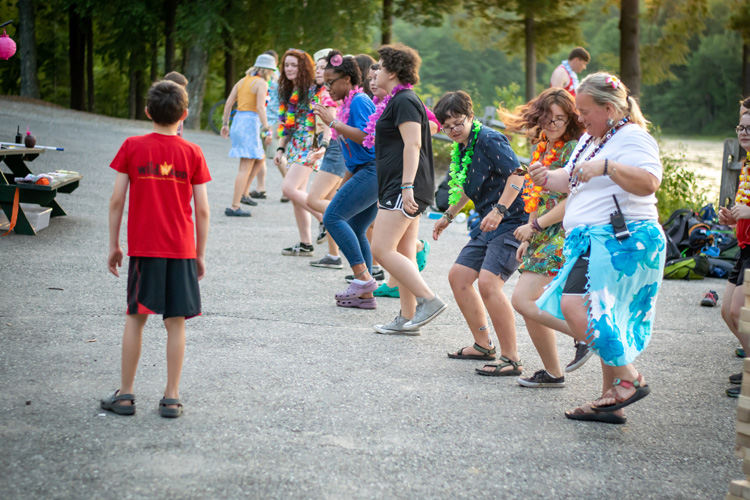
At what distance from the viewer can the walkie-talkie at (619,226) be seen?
3.76 m

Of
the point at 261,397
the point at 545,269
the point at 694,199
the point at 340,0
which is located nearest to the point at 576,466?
the point at 545,269

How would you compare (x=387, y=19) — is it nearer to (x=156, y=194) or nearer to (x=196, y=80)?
(x=196, y=80)

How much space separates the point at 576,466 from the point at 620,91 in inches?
69.9

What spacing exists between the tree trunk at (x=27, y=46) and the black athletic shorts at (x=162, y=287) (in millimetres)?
27375

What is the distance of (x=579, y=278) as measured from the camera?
12.9 ft

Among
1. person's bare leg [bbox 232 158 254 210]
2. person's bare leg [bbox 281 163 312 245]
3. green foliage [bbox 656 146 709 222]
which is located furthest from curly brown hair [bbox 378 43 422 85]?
green foliage [bbox 656 146 709 222]

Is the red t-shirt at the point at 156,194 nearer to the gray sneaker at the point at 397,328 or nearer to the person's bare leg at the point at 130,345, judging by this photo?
the person's bare leg at the point at 130,345

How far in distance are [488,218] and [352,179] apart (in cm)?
212

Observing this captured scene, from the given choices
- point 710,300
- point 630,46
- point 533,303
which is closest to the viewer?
point 533,303

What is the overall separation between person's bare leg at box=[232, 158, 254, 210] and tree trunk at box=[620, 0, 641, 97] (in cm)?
982

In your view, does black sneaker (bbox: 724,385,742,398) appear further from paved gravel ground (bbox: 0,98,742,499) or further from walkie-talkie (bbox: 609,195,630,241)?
walkie-talkie (bbox: 609,195,630,241)

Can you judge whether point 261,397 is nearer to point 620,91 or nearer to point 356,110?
point 620,91

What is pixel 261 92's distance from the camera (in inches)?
435

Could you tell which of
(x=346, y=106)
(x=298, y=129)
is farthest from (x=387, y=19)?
(x=346, y=106)
